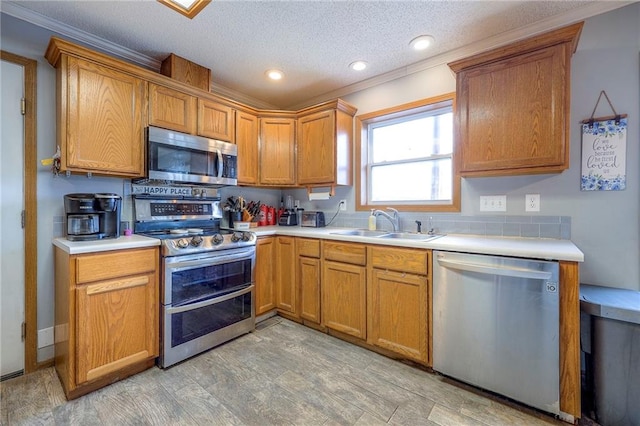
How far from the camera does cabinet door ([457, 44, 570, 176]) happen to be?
1726 mm

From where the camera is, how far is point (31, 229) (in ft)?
6.34

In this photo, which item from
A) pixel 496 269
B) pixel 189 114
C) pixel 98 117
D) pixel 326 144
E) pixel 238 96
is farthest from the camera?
pixel 238 96

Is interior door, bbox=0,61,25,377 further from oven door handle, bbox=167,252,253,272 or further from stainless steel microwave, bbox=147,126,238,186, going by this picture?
oven door handle, bbox=167,252,253,272

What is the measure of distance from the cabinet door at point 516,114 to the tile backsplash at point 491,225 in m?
0.42

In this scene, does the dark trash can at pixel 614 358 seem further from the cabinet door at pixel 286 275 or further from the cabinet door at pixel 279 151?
the cabinet door at pixel 279 151

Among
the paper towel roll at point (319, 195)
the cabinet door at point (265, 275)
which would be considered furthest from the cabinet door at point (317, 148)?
the cabinet door at point (265, 275)

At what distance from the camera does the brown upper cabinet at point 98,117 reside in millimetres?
1851

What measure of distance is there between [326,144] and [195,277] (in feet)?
5.80

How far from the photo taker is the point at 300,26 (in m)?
2.06

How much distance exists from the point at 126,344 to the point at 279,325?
1.26m

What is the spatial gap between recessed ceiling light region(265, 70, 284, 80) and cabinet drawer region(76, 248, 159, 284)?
77.1 inches

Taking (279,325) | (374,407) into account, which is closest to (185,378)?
(279,325)

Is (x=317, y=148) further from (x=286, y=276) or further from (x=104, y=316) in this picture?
(x=104, y=316)

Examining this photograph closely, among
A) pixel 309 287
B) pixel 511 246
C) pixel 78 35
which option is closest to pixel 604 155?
pixel 511 246
